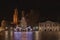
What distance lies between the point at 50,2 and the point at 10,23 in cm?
44

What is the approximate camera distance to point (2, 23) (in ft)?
4.33

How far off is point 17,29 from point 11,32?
0.21 feet

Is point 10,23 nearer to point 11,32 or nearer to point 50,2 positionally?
point 11,32

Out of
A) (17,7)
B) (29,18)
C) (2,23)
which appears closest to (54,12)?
(29,18)

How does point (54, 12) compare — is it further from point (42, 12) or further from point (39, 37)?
point (39, 37)

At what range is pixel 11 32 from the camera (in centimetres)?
131

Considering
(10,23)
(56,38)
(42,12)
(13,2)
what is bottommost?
(56,38)

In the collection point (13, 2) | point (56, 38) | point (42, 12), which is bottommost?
point (56, 38)

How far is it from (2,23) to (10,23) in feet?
0.26

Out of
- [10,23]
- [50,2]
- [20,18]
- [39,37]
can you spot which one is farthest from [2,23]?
[50,2]

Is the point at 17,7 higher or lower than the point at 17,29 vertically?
higher

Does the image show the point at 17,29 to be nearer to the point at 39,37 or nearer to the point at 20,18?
the point at 20,18

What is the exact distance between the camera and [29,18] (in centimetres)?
134

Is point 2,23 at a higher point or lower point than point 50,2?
lower
